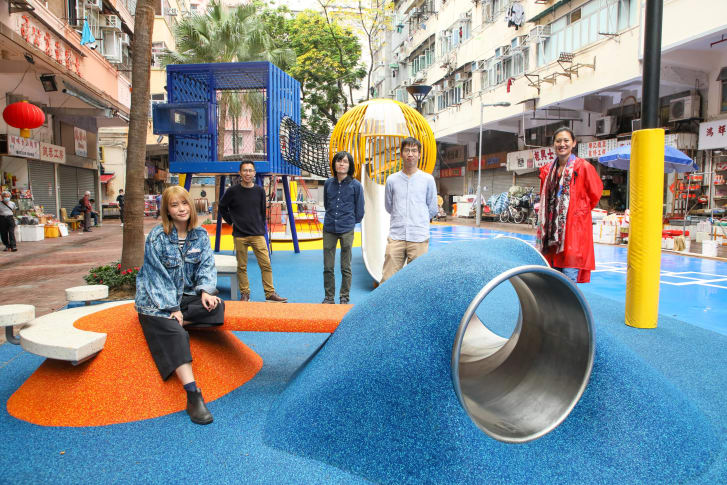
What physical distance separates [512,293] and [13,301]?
21.5 ft

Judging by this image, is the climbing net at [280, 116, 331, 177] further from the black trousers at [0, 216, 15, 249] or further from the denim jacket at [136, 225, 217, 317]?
the black trousers at [0, 216, 15, 249]

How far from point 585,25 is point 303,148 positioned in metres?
12.4

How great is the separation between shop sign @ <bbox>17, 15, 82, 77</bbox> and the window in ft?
50.0

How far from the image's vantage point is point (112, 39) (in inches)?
753

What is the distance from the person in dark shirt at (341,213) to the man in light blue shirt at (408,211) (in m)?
0.59

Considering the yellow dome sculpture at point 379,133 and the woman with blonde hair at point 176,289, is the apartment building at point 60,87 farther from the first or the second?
the woman with blonde hair at point 176,289

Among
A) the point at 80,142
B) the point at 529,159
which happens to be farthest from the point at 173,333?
the point at 529,159

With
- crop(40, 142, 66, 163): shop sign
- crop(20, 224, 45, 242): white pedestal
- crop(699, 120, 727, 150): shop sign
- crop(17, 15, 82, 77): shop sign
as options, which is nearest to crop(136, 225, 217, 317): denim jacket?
crop(17, 15, 82, 77): shop sign

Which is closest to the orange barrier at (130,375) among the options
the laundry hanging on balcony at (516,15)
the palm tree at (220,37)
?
the palm tree at (220,37)

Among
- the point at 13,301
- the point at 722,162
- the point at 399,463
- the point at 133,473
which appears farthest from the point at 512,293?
the point at 722,162

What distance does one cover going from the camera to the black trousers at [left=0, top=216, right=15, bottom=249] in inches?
489

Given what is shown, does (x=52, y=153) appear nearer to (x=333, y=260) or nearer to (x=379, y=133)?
(x=379, y=133)

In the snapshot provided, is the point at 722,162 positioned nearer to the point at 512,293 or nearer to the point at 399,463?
the point at 512,293

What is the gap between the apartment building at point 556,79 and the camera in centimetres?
1470
